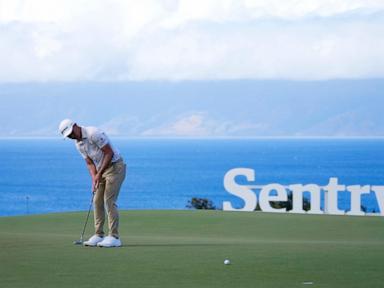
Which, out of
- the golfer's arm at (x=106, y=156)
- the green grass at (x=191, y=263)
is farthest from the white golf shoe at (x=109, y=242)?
the golfer's arm at (x=106, y=156)

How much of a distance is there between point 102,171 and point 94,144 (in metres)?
0.36

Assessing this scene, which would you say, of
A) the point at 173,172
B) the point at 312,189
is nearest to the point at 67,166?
the point at 173,172

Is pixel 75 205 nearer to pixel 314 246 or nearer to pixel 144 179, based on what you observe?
pixel 144 179

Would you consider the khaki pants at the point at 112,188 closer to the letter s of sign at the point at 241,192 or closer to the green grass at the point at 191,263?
the green grass at the point at 191,263

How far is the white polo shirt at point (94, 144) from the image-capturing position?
14469mm

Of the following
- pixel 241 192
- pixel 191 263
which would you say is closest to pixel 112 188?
pixel 191 263

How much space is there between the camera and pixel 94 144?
1460 centimetres

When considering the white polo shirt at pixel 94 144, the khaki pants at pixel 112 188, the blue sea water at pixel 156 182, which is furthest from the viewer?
the blue sea water at pixel 156 182

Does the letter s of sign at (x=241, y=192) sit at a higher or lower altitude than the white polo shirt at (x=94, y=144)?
higher

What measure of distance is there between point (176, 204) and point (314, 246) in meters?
95.4

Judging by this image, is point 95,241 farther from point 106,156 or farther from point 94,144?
point 94,144

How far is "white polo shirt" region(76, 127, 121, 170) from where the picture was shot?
47.5ft

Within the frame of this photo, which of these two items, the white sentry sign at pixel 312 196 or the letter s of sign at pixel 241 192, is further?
the letter s of sign at pixel 241 192

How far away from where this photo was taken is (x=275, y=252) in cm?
1420
